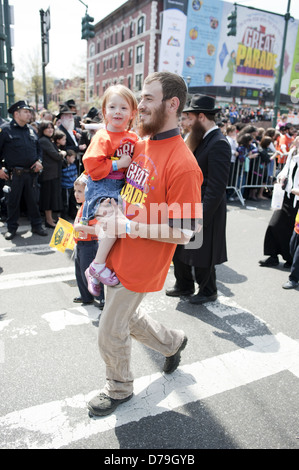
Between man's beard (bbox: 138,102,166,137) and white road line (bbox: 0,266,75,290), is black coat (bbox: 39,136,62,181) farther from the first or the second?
man's beard (bbox: 138,102,166,137)

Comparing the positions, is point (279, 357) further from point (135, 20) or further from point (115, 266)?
point (135, 20)

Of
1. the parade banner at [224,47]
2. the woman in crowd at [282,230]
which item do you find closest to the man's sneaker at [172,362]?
the woman in crowd at [282,230]

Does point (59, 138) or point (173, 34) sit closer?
point (59, 138)

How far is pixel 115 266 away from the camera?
219 centimetres

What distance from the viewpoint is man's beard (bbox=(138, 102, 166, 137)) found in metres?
1.99

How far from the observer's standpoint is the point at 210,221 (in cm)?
385

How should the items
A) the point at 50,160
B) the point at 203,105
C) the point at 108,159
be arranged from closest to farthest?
the point at 108,159, the point at 203,105, the point at 50,160

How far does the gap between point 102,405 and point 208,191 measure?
7.23 feet

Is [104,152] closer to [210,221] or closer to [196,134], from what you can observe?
[196,134]

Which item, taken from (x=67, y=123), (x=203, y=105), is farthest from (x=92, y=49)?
(x=203, y=105)

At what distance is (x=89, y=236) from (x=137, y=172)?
1.62 meters

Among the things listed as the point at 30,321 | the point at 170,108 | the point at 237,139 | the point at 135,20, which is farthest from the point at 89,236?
the point at 135,20

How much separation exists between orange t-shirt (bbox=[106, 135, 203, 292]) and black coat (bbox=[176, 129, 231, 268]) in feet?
4.82

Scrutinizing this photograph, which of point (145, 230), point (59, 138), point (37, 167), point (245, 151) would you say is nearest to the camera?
point (145, 230)
